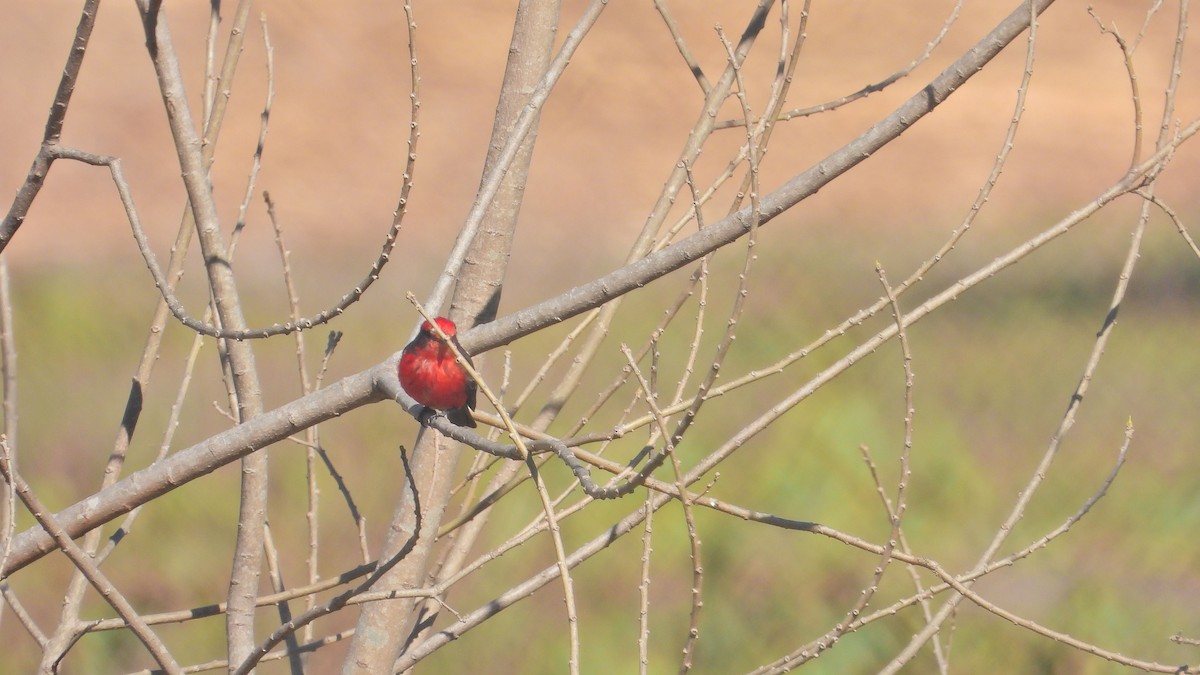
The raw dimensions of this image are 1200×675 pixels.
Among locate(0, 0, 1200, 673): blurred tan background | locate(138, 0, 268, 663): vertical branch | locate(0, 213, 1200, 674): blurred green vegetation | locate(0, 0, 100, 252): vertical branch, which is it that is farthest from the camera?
locate(0, 0, 1200, 673): blurred tan background

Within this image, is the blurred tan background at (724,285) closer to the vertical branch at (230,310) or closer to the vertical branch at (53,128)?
the vertical branch at (230,310)

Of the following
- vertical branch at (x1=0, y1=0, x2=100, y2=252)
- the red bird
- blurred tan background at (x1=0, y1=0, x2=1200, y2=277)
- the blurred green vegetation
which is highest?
blurred tan background at (x1=0, y1=0, x2=1200, y2=277)

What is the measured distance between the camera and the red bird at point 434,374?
179 cm

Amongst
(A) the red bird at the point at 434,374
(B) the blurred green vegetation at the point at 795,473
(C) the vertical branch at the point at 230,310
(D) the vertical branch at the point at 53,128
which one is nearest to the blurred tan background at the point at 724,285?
(B) the blurred green vegetation at the point at 795,473

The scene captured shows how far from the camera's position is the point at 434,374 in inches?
73.0

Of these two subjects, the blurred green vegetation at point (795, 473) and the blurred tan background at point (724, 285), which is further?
the blurred tan background at point (724, 285)

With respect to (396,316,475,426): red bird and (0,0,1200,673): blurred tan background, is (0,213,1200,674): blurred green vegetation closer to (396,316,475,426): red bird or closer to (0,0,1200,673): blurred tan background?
(0,0,1200,673): blurred tan background

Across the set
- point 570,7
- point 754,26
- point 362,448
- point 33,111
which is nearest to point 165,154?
point 33,111

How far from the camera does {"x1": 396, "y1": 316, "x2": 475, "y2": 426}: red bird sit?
5.86 ft

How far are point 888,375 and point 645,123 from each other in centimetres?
712

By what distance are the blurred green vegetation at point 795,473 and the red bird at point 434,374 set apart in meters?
2.54

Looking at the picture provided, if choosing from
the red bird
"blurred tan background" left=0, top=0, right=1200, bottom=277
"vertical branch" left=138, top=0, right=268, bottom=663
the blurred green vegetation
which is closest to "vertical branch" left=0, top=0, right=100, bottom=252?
"vertical branch" left=138, top=0, right=268, bottom=663

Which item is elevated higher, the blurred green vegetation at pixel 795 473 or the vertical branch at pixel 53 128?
the blurred green vegetation at pixel 795 473

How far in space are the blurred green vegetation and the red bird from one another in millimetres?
2545
